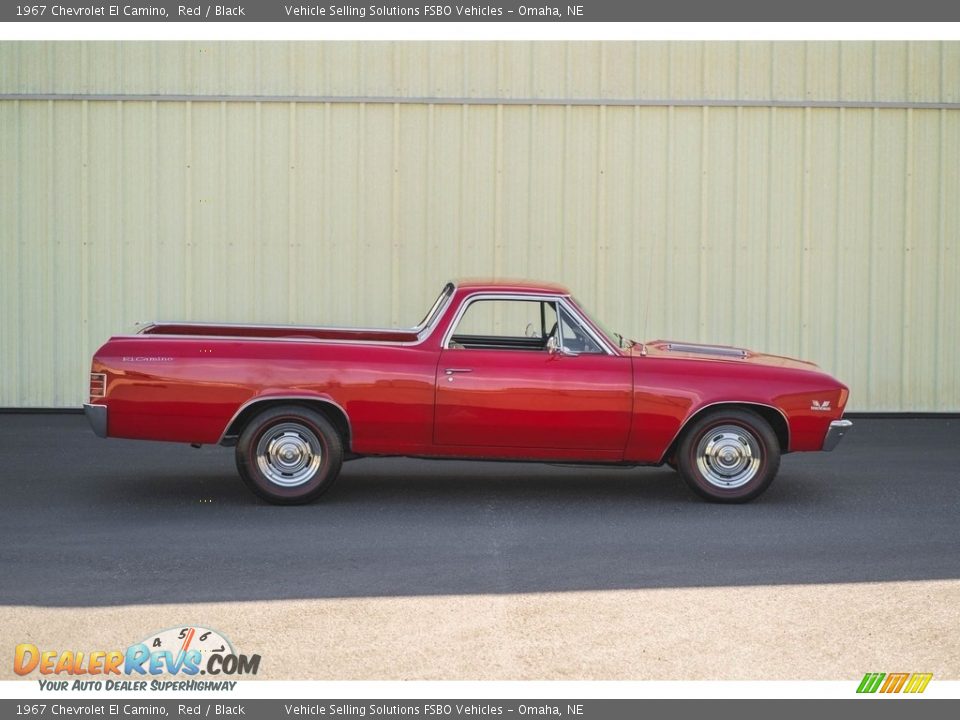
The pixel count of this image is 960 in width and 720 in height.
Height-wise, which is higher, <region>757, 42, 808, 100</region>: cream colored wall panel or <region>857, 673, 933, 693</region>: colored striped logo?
<region>757, 42, 808, 100</region>: cream colored wall panel

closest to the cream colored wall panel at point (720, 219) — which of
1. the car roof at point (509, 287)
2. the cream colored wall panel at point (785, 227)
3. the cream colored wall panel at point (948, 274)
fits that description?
the cream colored wall panel at point (785, 227)

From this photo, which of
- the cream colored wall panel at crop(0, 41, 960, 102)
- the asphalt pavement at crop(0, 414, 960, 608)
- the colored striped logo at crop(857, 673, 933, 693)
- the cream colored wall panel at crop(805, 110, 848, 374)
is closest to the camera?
the colored striped logo at crop(857, 673, 933, 693)

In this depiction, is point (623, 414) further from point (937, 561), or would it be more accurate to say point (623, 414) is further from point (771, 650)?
point (771, 650)

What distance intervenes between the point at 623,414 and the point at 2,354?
7937 mm

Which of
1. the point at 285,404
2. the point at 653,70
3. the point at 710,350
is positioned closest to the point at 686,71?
the point at 653,70

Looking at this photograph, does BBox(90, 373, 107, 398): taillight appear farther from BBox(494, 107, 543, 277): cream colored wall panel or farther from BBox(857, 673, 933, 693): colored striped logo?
BBox(494, 107, 543, 277): cream colored wall panel

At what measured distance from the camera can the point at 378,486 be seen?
32.6 feet

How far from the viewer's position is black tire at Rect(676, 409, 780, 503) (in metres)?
9.17

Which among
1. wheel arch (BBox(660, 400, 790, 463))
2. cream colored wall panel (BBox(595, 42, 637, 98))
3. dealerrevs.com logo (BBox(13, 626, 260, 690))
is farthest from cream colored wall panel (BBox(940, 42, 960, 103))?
dealerrevs.com logo (BBox(13, 626, 260, 690))

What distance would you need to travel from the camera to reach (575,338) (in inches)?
362

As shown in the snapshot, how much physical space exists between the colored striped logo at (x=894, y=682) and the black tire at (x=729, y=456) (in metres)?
3.73

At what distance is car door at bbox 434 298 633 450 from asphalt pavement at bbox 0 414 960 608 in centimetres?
47

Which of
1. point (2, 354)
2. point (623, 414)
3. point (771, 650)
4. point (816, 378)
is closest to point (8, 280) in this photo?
point (2, 354)

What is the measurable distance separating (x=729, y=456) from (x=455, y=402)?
6.33ft
